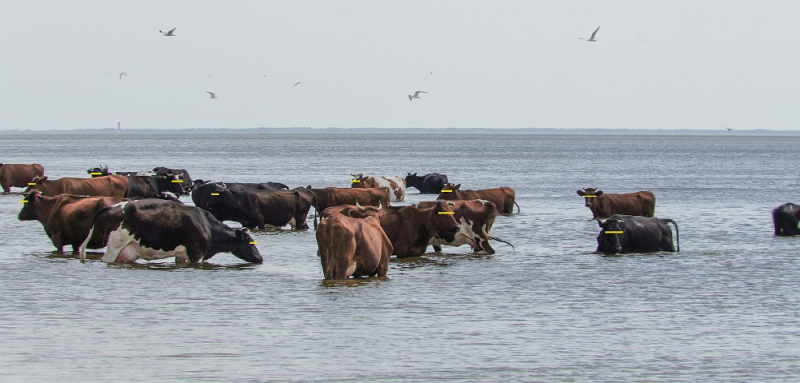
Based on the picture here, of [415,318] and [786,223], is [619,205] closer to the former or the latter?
[786,223]

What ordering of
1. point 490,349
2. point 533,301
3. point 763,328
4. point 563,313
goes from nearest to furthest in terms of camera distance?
point 490,349 → point 763,328 → point 563,313 → point 533,301

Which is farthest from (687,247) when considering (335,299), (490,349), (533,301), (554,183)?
(554,183)

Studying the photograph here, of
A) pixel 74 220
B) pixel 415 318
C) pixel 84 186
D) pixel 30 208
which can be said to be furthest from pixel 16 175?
pixel 415 318

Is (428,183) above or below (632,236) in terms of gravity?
below

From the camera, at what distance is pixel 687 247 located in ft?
80.1

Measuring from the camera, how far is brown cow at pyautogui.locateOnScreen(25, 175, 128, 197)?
107 ft

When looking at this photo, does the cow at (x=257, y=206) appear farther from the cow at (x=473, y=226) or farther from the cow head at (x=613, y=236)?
the cow head at (x=613, y=236)

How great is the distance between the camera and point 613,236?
22.4 meters

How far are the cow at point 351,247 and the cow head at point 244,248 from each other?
303 centimetres

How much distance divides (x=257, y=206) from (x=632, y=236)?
388 inches

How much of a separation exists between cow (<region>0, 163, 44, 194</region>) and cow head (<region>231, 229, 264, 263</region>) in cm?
2978

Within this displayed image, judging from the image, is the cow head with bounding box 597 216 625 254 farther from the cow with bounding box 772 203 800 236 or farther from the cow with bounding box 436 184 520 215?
the cow with bounding box 436 184 520 215

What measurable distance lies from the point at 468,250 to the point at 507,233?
4659 mm

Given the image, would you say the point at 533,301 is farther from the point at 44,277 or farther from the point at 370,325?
the point at 44,277
